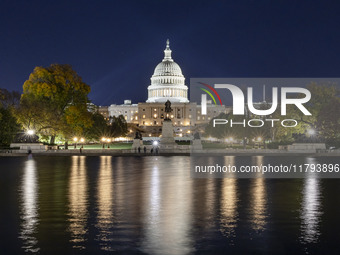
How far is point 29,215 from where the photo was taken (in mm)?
18656

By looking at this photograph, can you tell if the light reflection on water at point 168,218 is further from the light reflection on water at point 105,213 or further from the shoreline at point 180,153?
the shoreline at point 180,153

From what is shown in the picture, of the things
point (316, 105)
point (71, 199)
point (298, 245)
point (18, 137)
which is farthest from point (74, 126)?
point (298, 245)

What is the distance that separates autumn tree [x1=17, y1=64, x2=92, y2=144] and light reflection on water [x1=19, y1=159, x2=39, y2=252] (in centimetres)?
4443

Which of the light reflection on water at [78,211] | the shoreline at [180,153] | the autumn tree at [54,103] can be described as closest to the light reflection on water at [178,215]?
the light reflection on water at [78,211]

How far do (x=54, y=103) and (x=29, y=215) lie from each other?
196 ft

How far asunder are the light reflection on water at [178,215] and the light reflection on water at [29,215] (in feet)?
0.09

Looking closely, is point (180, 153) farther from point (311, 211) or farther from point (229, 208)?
point (311, 211)

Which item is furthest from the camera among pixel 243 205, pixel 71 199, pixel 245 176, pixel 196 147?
pixel 196 147

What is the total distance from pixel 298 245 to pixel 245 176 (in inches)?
796

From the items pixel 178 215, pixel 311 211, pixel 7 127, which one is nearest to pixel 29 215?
pixel 178 215

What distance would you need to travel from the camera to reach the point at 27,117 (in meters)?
73.6

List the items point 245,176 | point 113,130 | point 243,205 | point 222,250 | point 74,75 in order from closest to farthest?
point 222,250
point 243,205
point 245,176
point 74,75
point 113,130

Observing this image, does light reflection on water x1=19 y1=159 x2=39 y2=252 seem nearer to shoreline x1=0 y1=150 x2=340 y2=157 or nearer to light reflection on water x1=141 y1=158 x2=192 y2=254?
light reflection on water x1=141 y1=158 x2=192 y2=254

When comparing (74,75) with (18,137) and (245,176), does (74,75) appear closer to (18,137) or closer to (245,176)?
(18,137)
